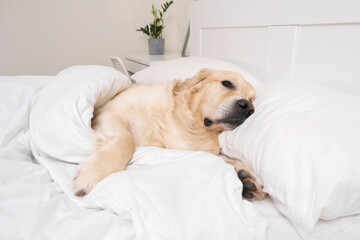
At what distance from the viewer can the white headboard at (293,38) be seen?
1.16 m

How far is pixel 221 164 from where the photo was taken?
0.95 m

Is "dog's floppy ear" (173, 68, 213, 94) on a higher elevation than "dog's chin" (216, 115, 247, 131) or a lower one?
higher

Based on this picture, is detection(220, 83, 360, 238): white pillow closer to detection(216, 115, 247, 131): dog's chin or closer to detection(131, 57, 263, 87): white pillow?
detection(216, 115, 247, 131): dog's chin

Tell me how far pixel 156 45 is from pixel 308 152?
3134mm

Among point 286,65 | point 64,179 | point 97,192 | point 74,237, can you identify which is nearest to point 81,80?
point 64,179

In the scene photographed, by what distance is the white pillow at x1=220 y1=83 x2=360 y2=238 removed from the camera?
72cm

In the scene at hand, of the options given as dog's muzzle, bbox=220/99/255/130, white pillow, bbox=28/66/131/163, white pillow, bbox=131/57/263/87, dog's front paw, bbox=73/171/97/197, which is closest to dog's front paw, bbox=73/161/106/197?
dog's front paw, bbox=73/171/97/197

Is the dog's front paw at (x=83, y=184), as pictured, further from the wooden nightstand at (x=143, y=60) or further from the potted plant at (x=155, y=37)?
the potted plant at (x=155, y=37)

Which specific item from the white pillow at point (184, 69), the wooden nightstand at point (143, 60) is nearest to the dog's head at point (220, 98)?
the white pillow at point (184, 69)

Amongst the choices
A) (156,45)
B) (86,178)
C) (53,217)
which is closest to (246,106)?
(86,178)

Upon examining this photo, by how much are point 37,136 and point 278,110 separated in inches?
40.1

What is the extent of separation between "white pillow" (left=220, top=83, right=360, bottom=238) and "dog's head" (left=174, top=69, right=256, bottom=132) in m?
0.11

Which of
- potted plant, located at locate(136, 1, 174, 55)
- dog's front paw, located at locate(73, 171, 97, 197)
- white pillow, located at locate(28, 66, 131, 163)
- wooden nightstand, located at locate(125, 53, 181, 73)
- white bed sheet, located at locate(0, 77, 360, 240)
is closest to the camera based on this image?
white bed sheet, located at locate(0, 77, 360, 240)

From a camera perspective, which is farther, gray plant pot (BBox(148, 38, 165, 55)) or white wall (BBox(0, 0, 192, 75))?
gray plant pot (BBox(148, 38, 165, 55))
